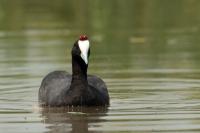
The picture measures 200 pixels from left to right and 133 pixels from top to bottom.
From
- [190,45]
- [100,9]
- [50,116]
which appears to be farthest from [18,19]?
[50,116]

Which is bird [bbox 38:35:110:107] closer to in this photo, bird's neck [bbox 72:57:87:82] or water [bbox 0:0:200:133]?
bird's neck [bbox 72:57:87:82]

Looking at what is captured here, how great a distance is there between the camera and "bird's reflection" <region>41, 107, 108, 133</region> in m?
11.2

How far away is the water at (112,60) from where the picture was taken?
1170 centimetres

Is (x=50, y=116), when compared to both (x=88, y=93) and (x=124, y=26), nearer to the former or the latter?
(x=88, y=93)

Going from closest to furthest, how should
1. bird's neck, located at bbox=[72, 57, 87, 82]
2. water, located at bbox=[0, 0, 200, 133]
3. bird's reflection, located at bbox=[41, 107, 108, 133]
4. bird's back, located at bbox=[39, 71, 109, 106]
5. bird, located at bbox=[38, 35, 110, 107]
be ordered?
bird's reflection, located at bbox=[41, 107, 108, 133] → water, located at bbox=[0, 0, 200, 133] → bird, located at bbox=[38, 35, 110, 107] → bird's back, located at bbox=[39, 71, 109, 106] → bird's neck, located at bbox=[72, 57, 87, 82]

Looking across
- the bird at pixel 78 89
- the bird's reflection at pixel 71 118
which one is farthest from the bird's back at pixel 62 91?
the bird's reflection at pixel 71 118

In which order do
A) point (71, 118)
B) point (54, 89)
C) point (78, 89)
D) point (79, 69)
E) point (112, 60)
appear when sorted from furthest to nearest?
1. point (112, 60)
2. point (54, 89)
3. point (79, 69)
4. point (78, 89)
5. point (71, 118)

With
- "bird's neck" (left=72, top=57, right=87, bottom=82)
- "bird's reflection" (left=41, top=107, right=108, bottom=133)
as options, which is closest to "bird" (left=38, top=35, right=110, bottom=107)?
"bird's neck" (left=72, top=57, right=87, bottom=82)

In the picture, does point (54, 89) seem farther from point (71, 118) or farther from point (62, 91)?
point (71, 118)

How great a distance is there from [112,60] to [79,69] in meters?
4.74

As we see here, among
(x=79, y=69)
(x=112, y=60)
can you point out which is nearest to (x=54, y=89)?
(x=79, y=69)

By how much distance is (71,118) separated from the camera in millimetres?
12156

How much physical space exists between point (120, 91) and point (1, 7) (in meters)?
16.8

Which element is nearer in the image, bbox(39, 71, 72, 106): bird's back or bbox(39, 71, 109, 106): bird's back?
bbox(39, 71, 109, 106): bird's back
